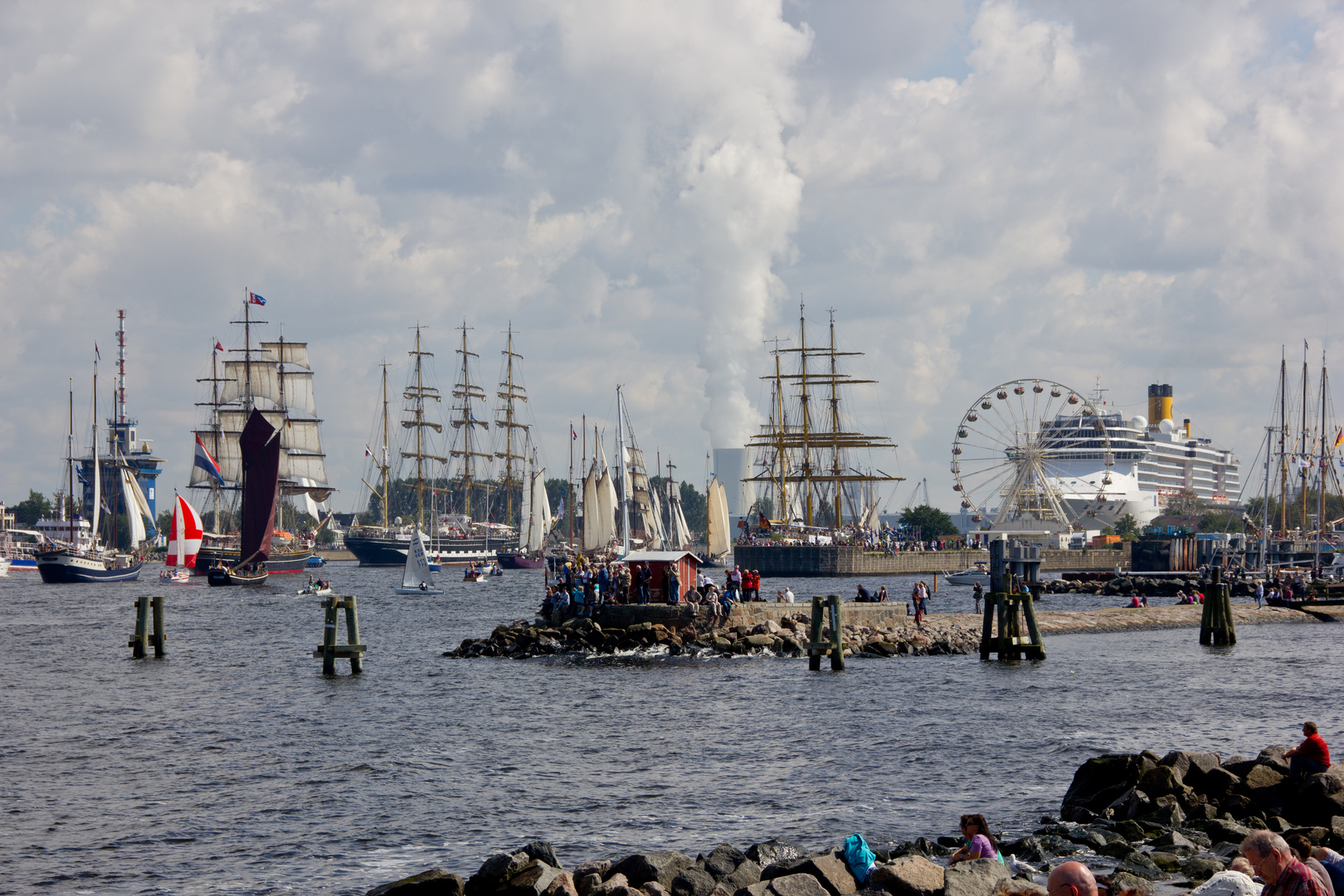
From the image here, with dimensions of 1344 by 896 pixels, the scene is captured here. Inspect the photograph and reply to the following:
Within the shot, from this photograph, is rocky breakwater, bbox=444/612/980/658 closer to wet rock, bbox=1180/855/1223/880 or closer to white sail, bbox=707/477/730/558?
wet rock, bbox=1180/855/1223/880

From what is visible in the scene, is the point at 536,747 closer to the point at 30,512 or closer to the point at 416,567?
the point at 416,567

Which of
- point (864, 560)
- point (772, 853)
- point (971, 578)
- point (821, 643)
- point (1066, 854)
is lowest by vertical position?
point (971, 578)

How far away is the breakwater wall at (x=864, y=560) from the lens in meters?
124

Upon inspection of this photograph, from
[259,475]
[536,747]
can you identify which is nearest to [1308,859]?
[536,747]

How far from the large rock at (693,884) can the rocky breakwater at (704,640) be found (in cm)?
2557

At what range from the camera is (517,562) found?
149875 millimetres

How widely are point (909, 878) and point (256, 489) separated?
89.6m

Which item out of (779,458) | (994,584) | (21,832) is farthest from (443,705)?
(779,458)

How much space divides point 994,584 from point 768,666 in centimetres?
2122

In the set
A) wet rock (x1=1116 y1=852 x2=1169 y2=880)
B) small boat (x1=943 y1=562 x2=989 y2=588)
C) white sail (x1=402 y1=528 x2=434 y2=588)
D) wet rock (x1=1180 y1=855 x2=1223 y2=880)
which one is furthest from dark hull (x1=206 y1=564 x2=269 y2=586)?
wet rock (x1=1180 y1=855 x2=1223 y2=880)

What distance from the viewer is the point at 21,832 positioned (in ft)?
62.3

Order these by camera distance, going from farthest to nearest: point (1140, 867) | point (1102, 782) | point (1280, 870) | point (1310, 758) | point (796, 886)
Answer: point (1102, 782) → point (1310, 758) → point (1140, 867) → point (796, 886) → point (1280, 870)

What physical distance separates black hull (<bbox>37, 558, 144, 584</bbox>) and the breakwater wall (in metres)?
61.6

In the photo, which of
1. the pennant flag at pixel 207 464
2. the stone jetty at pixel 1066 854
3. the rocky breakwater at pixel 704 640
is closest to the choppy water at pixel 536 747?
the rocky breakwater at pixel 704 640
